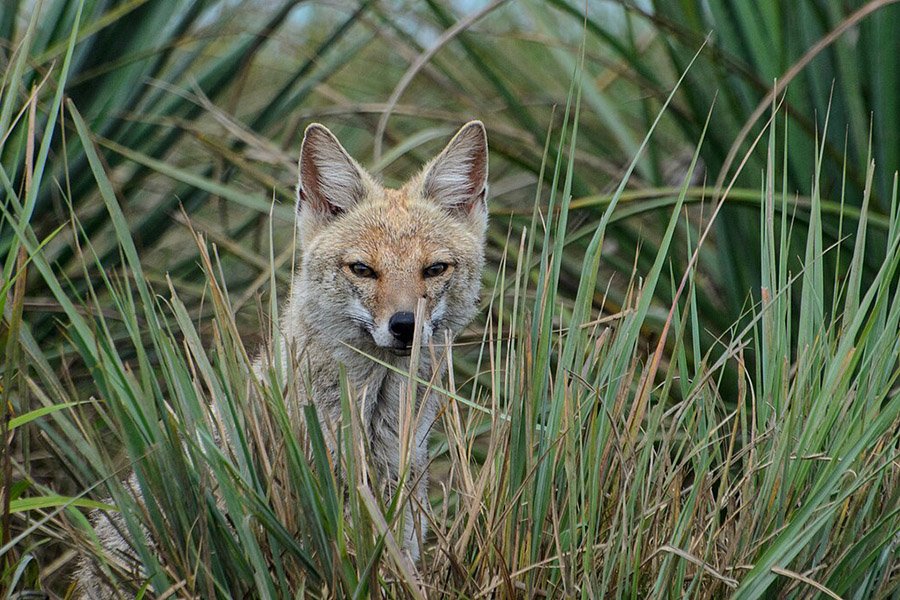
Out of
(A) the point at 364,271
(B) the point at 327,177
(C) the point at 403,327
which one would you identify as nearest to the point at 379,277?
(A) the point at 364,271

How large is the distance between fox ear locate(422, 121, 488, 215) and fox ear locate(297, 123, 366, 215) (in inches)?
9.7

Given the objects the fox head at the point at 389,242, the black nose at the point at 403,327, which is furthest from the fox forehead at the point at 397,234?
the black nose at the point at 403,327

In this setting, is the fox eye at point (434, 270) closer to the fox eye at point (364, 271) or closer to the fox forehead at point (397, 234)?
the fox forehead at point (397, 234)

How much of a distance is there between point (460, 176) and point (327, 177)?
45 centimetres

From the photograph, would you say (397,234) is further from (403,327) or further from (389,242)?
(403,327)

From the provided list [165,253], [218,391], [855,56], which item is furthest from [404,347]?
[165,253]

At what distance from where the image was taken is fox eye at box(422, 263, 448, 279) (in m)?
3.81

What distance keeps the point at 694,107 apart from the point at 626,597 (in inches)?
104

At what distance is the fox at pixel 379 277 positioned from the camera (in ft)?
11.3

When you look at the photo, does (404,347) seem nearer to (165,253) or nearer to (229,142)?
(229,142)

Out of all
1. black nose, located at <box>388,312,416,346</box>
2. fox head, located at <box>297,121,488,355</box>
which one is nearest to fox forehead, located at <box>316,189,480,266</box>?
fox head, located at <box>297,121,488,355</box>

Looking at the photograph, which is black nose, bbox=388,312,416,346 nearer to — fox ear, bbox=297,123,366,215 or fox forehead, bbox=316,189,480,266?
fox forehead, bbox=316,189,480,266

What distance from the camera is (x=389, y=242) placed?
386 cm

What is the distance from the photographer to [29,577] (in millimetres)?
3119
